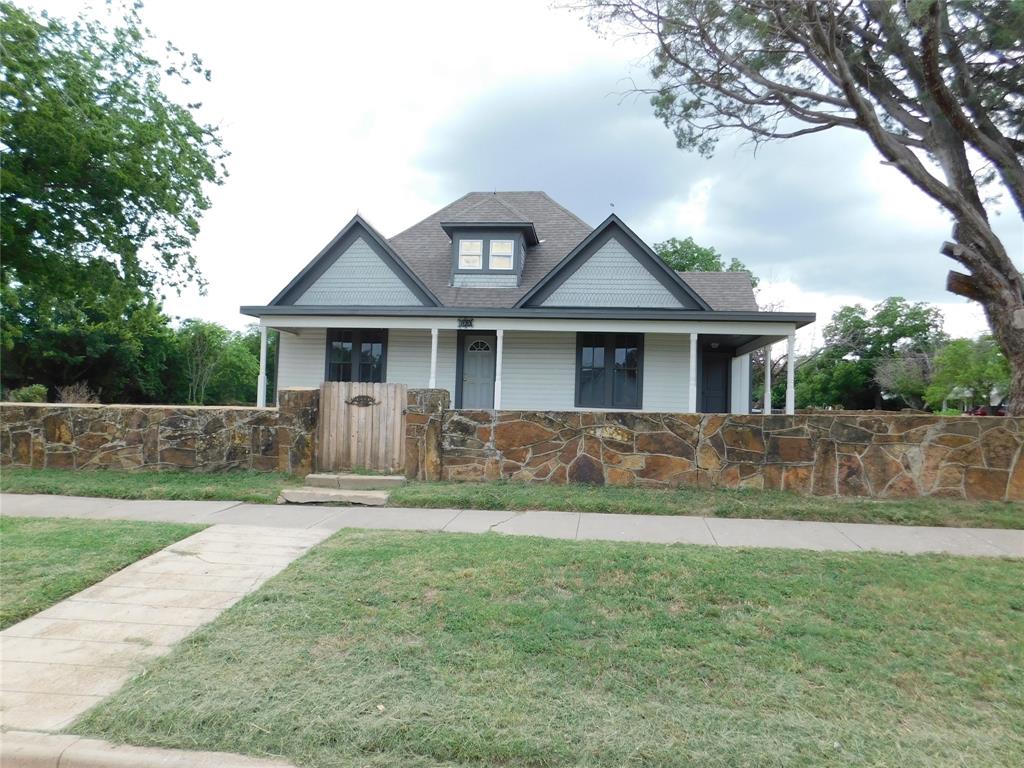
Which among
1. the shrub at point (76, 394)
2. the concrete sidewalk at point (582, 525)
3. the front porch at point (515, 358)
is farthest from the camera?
the shrub at point (76, 394)

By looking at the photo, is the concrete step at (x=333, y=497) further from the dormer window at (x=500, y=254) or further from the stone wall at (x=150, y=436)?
the dormer window at (x=500, y=254)

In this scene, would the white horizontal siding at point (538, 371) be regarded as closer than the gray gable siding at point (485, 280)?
Yes

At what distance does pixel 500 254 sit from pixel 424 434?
9.46 meters

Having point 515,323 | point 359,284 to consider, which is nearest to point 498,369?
point 515,323

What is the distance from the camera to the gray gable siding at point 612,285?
16500mm

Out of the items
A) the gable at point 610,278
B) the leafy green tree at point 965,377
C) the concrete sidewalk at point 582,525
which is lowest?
the concrete sidewalk at point 582,525

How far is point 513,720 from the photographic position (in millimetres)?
3184

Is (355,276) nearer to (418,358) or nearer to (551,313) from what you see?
(418,358)

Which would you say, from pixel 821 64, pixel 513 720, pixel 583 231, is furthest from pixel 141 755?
pixel 583 231

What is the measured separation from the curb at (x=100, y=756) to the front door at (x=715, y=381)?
16425 millimetres

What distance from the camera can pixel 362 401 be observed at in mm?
9977

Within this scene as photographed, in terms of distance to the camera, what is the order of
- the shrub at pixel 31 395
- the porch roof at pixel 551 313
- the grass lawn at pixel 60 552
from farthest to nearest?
1. the shrub at pixel 31 395
2. the porch roof at pixel 551 313
3. the grass lawn at pixel 60 552

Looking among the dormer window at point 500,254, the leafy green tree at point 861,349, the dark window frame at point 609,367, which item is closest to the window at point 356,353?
the dormer window at point 500,254

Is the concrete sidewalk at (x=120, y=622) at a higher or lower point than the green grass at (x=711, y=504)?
lower
